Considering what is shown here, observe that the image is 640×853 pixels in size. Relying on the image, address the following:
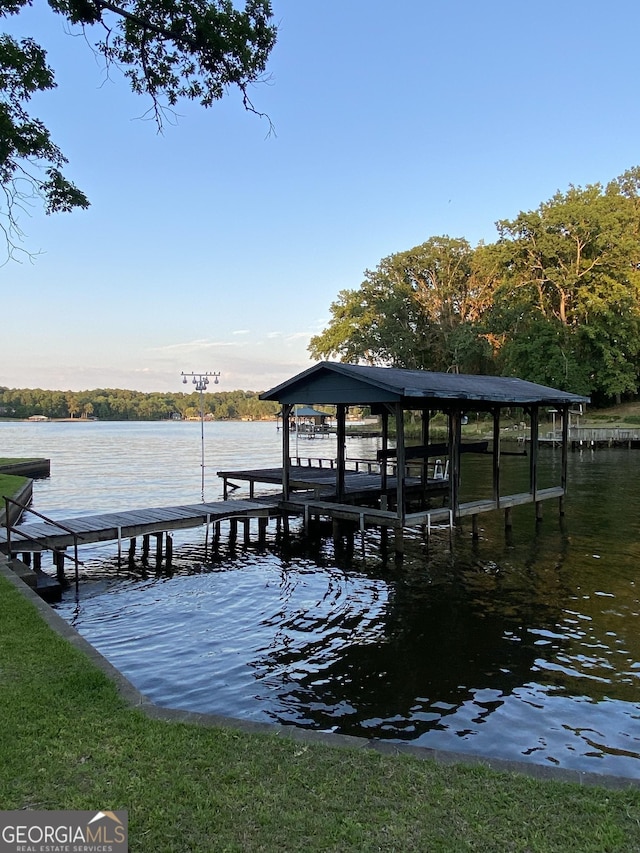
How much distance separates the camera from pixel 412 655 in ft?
28.5

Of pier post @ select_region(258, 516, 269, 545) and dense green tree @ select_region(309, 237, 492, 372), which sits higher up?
dense green tree @ select_region(309, 237, 492, 372)

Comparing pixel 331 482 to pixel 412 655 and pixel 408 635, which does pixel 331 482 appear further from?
pixel 412 655

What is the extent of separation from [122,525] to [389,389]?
21.9ft

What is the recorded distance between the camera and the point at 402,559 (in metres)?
14.6

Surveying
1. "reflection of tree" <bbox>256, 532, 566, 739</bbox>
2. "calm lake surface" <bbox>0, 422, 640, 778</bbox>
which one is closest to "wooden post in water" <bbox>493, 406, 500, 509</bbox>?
"calm lake surface" <bbox>0, 422, 640, 778</bbox>

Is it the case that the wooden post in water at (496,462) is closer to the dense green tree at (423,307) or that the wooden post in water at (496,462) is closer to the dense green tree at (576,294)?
the dense green tree at (576,294)

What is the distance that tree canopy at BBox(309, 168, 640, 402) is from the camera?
54.8 m

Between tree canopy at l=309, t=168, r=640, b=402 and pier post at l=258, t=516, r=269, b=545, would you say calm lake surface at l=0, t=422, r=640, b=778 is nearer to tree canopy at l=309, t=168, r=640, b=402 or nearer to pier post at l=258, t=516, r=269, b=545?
pier post at l=258, t=516, r=269, b=545

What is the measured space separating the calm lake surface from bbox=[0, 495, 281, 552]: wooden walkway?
3.01 ft

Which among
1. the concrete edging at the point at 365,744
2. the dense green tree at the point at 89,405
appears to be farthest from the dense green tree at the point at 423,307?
the dense green tree at the point at 89,405

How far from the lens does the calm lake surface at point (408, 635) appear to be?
6719mm

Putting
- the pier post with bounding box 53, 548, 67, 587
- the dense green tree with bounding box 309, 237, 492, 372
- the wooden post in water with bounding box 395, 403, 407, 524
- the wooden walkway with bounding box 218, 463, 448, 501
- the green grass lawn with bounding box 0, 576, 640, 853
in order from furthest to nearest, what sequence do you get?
the dense green tree with bounding box 309, 237, 492, 372, the wooden walkway with bounding box 218, 463, 448, 501, the wooden post in water with bounding box 395, 403, 407, 524, the pier post with bounding box 53, 548, 67, 587, the green grass lawn with bounding box 0, 576, 640, 853

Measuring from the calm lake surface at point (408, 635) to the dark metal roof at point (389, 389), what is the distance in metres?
3.80

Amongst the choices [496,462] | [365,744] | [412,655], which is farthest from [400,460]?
[365,744]
